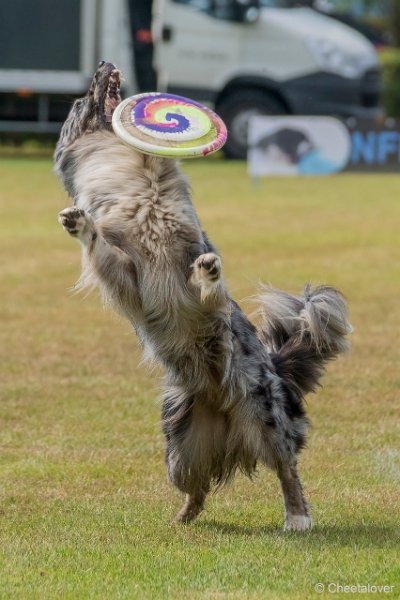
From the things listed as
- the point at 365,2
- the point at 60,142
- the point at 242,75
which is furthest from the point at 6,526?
the point at 365,2

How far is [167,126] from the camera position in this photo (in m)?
6.56

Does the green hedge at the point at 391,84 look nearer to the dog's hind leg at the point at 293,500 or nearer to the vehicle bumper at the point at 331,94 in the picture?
the vehicle bumper at the point at 331,94

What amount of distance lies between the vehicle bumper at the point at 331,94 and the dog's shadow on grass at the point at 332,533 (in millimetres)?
21951

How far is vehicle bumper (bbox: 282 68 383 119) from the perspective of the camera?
90.9 feet

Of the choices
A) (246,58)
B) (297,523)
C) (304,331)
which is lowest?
(246,58)

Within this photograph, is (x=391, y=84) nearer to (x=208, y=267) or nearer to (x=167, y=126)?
(x=167, y=126)

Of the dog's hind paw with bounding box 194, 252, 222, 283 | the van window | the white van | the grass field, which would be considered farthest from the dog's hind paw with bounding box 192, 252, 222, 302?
the van window

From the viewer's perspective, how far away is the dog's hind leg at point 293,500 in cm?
625

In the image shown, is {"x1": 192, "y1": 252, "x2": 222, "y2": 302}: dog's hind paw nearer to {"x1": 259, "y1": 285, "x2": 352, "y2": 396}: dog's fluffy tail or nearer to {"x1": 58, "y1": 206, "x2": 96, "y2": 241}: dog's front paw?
{"x1": 58, "y1": 206, "x2": 96, "y2": 241}: dog's front paw

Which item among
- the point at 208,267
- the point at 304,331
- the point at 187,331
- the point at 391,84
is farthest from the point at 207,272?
the point at 391,84

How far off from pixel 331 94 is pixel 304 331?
21.8 meters

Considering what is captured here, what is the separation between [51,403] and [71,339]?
235 cm

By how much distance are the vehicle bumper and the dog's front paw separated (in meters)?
22.2

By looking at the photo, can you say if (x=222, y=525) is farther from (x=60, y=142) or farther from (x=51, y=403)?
(x=51, y=403)
